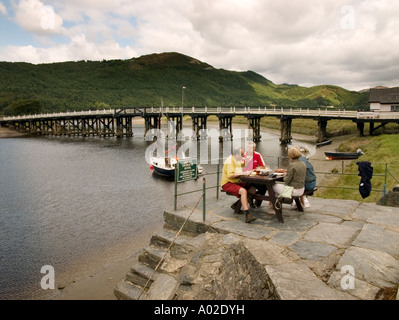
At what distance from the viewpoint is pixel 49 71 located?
177 m

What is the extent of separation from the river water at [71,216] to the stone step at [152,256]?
4566 millimetres

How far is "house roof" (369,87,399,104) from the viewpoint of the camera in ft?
174

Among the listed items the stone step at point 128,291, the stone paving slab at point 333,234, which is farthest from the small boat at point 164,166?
the stone paving slab at point 333,234

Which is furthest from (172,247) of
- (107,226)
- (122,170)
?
(122,170)

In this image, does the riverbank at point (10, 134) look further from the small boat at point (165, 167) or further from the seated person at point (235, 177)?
the seated person at point (235, 177)

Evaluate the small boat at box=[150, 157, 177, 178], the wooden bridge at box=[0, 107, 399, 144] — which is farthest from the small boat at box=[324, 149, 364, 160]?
the small boat at box=[150, 157, 177, 178]

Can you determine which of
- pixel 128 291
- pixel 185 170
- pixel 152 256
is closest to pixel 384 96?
pixel 185 170

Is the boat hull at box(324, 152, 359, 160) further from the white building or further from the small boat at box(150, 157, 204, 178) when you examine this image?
the white building

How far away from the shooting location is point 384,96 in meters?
55.2

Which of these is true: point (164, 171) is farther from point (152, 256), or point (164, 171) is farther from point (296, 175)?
point (296, 175)

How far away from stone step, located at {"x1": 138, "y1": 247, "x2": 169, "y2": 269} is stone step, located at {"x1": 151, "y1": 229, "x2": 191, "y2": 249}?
15cm

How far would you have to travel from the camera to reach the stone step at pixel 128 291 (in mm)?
6051
